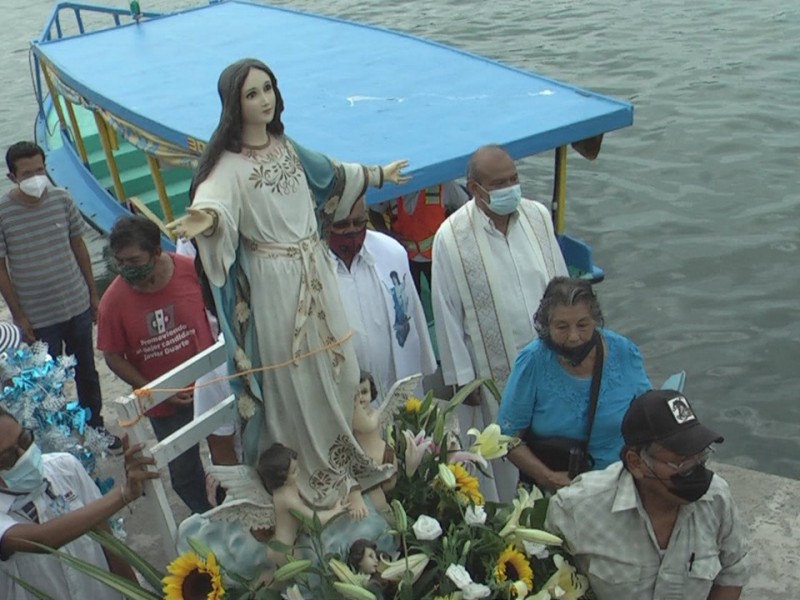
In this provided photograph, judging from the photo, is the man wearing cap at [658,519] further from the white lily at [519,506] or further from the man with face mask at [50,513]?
the man with face mask at [50,513]

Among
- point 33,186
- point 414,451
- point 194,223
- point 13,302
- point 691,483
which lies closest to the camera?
point 691,483

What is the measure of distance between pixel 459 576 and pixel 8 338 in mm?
2195

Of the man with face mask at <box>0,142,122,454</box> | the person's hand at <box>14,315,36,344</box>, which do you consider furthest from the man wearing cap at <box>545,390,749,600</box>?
the person's hand at <box>14,315,36,344</box>

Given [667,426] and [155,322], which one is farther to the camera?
[155,322]

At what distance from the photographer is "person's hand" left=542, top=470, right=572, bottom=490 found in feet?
11.3

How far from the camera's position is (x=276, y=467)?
2990mm

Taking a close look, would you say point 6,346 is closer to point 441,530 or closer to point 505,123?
point 441,530

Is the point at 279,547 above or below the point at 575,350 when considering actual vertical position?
below

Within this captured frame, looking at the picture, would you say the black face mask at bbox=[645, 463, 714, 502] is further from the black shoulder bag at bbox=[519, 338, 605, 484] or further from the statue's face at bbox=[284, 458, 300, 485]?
the statue's face at bbox=[284, 458, 300, 485]

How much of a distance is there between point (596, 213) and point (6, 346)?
267 inches

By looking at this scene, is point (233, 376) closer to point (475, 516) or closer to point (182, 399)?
point (475, 516)

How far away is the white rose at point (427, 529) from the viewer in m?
2.86

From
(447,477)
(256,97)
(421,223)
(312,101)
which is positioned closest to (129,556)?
(447,477)

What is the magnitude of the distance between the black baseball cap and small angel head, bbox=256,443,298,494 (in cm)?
Answer: 99
